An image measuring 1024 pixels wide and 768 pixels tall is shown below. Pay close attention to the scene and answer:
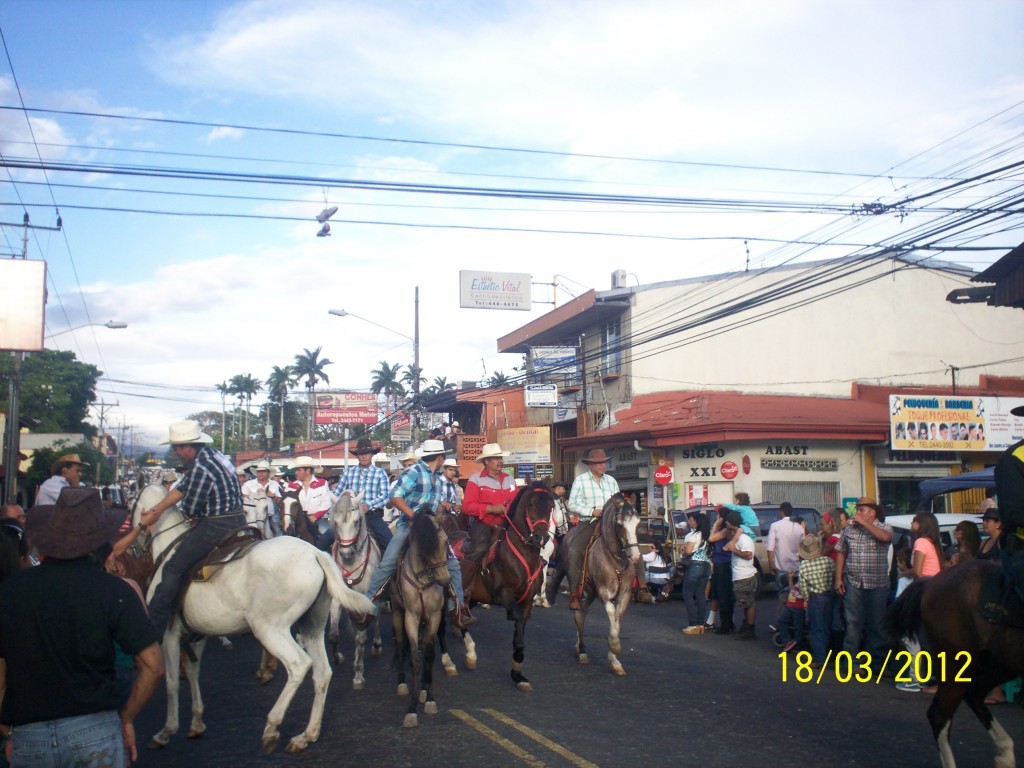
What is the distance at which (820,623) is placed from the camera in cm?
1132

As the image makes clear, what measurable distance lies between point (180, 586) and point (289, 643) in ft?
3.59

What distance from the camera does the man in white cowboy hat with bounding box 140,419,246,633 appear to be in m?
7.62

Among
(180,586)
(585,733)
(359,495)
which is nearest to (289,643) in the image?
(180,586)

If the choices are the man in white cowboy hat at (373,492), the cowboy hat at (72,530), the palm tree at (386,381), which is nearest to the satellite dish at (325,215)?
the man in white cowboy hat at (373,492)

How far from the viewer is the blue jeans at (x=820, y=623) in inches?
445

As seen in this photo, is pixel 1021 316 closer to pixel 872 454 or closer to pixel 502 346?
pixel 872 454

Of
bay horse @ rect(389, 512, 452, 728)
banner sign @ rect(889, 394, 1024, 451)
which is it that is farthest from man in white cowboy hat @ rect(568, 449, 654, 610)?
banner sign @ rect(889, 394, 1024, 451)

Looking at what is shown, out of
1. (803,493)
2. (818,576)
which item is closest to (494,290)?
(803,493)

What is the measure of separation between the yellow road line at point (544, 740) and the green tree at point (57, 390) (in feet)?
191

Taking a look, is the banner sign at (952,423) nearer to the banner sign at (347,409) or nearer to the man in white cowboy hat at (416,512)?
the man in white cowboy hat at (416,512)

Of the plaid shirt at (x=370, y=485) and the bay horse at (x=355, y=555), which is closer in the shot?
the bay horse at (x=355, y=555)

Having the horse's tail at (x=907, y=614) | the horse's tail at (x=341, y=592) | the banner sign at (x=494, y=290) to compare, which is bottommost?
the horse's tail at (x=907, y=614)

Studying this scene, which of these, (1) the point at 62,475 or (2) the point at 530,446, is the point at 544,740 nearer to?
(1) the point at 62,475

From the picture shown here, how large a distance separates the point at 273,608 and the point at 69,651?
389 cm
